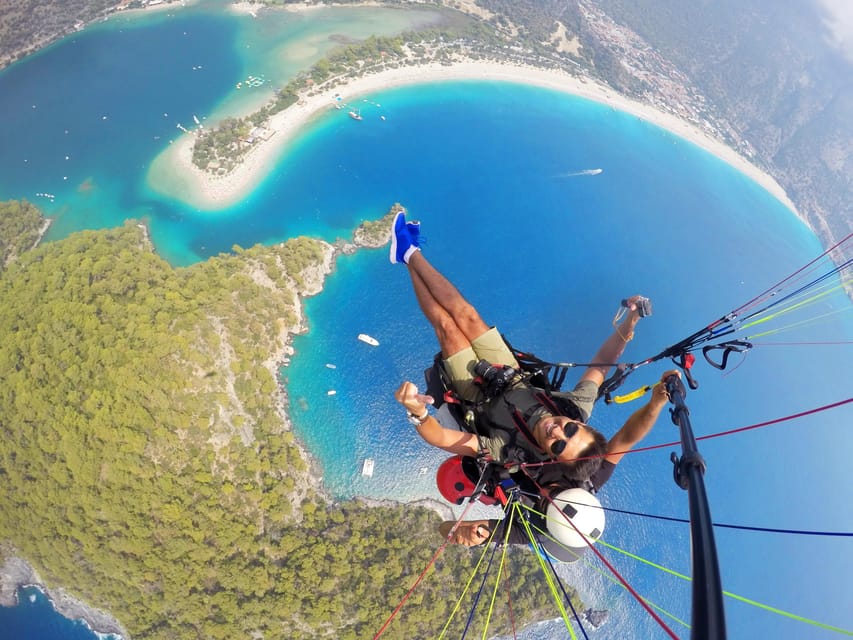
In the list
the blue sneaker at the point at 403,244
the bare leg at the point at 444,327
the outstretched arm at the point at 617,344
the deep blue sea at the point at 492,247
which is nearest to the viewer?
the outstretched arm at the point at 617,344

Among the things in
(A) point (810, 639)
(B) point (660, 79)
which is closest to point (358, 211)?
(A) point (810, 639)

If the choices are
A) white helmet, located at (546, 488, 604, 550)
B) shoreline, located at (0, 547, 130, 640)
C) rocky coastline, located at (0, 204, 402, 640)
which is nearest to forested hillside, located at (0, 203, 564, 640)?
rocky coastline, located at (0, 204, 402, 640)

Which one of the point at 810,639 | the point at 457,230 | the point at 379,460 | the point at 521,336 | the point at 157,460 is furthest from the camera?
the point at 457,230

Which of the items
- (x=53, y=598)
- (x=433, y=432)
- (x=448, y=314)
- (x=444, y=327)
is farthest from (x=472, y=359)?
(x=53, y=598)

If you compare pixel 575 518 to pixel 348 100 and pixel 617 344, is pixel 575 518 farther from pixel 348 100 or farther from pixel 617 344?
pixel 348 100

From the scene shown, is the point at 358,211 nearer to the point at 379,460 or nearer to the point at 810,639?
the point at 379,460

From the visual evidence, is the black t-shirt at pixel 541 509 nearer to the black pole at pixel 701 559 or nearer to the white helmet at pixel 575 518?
the white helmet at pixel 575 518

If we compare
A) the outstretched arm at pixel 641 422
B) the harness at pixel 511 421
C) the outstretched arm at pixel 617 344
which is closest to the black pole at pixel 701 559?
the outstretched arm at pixel 641 422
